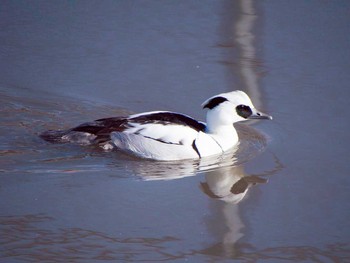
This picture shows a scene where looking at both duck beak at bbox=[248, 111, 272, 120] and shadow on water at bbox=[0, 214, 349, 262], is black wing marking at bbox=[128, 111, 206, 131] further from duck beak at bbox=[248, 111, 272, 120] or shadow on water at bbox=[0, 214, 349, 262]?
shadow on water at bbox=[0, 214, 349, 262]

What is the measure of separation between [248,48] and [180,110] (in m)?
1.97

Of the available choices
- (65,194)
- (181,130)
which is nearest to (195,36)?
(181,130)

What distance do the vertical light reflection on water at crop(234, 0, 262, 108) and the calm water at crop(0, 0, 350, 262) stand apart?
0.02 meters

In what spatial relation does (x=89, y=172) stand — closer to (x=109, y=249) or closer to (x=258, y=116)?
(x=109, y=249)

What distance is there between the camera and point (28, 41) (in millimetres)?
11461

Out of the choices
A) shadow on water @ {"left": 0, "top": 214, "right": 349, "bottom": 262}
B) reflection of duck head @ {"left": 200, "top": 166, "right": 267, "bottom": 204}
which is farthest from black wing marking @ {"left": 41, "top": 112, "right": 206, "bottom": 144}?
Answer: shadow on water @ {"left": 0, "top": 214, "right": 349, "bottom": 262}

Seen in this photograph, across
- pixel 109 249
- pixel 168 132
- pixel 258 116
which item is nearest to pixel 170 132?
pixel 168 132

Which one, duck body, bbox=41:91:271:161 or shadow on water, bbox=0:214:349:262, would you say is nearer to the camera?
shadow on water, bbox=0:214:349:262

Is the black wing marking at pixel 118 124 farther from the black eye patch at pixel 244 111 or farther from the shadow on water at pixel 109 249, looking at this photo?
the shadow on water at pixel 109 249

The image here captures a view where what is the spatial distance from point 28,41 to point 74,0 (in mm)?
1609

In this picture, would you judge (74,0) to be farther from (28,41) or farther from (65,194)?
(65,194)

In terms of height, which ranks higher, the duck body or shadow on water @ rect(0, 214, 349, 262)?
the duck body

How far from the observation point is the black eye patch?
29.7 ft

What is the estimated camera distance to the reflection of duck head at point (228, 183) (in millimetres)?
7848
